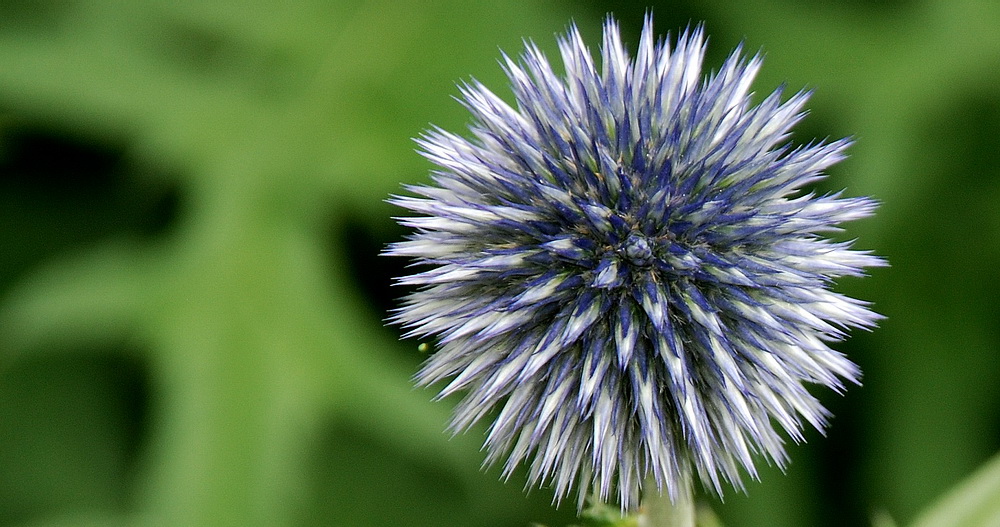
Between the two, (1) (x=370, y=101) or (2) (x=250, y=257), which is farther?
(1) (x=370, y=101)

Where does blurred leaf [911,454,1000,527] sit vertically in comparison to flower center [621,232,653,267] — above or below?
below

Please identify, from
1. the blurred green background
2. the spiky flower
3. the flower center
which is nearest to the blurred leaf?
the spiky flower

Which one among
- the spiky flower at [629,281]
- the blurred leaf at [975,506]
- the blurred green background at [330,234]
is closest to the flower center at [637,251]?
the spiky flower at [629,281]

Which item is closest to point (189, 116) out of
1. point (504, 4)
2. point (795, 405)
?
point (504, 4)

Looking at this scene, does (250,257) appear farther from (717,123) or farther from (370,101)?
(717,123)

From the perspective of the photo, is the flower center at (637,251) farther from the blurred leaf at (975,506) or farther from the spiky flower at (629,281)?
the blurred leaf at (975,506)

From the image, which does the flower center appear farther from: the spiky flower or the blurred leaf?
the blurred leaf

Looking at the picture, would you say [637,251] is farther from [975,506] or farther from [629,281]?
[975,506]

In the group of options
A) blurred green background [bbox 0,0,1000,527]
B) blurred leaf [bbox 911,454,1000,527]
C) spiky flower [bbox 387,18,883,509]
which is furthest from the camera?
blurred green background [bbox 0,0,1000,527]
